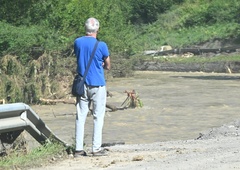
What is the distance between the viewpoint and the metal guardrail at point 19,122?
28.7 ft

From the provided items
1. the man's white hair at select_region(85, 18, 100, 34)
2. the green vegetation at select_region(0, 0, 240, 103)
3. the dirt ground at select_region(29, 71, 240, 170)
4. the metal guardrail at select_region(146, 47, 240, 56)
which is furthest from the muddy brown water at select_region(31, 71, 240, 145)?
the metal guardrail at select_region(146, 47, 240, 56)

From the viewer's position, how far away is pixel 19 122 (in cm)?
896

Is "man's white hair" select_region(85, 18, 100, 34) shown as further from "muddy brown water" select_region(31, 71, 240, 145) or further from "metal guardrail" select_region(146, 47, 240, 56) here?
"metal guardrail" select_region(146, 47, 240, 56)

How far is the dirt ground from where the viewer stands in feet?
28.3

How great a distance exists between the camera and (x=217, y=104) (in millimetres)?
25734

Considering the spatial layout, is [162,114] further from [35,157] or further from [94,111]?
[35,157]

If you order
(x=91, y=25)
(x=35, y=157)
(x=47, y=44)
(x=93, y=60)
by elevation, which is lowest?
(x=35, y=157)

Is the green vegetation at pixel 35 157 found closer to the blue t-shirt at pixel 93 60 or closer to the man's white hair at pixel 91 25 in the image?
the blue t-shirt at pixel 93 60

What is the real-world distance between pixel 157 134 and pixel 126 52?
2878 cm

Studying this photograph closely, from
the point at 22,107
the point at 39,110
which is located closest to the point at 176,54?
the point at 39,110

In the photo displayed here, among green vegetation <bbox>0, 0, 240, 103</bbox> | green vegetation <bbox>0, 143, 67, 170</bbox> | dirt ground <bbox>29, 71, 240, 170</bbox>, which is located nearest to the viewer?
green vegetation <bbox>0, 143, 67, 170</bbox>

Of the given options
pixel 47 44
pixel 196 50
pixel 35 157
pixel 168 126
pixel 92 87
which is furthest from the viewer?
pixel 196 50

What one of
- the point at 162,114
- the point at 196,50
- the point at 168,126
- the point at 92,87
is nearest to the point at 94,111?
the point at 92,87

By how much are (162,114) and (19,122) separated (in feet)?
45.7
